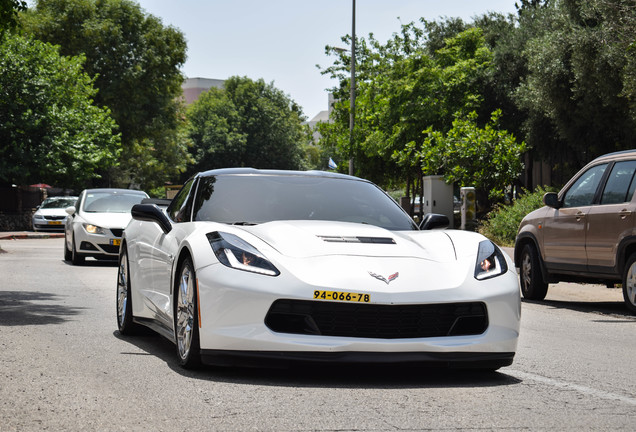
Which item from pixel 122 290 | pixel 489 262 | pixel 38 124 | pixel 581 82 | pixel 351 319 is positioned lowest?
pixel 122 290

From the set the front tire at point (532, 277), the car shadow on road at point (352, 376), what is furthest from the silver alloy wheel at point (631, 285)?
the car shadow on road at point (352, 376)

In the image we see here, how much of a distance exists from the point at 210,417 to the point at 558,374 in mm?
2740

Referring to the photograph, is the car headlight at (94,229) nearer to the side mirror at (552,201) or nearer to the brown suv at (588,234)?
the brown suv at (588,234)

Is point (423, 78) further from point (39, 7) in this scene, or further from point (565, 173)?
point (39, 7)

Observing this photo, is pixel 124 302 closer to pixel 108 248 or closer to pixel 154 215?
pixel 154 215

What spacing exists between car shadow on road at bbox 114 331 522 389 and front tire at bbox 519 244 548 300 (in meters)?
7.13

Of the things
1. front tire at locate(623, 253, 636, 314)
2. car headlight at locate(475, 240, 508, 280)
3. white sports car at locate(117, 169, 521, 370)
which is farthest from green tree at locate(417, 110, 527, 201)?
white sports car at locate(117, 169, 521, 370)

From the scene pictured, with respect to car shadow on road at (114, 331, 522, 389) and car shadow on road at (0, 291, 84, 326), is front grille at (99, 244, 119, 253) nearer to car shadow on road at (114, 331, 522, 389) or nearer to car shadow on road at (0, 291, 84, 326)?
car shadow on road at (0, 291, 84, 326)

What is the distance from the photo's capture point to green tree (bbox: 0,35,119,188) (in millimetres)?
41844

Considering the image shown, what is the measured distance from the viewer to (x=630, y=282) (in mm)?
11742

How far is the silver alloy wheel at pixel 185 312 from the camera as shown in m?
6.39

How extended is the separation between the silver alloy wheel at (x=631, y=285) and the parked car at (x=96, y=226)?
33.0 ft

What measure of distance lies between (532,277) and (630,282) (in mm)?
2228

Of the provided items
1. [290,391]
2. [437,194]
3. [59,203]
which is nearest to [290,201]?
[290,391]
